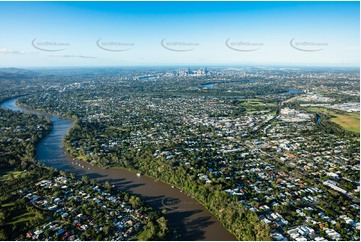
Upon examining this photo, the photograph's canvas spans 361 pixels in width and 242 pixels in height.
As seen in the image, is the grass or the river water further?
the grass

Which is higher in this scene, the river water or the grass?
the grass

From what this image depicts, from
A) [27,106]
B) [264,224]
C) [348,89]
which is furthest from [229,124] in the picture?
[348,89]

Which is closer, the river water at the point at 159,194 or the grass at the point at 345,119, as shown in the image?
the river water at the point at 159,194

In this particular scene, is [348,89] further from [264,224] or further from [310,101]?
[264,224]

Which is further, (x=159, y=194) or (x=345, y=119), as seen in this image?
(x=345, y=119)
